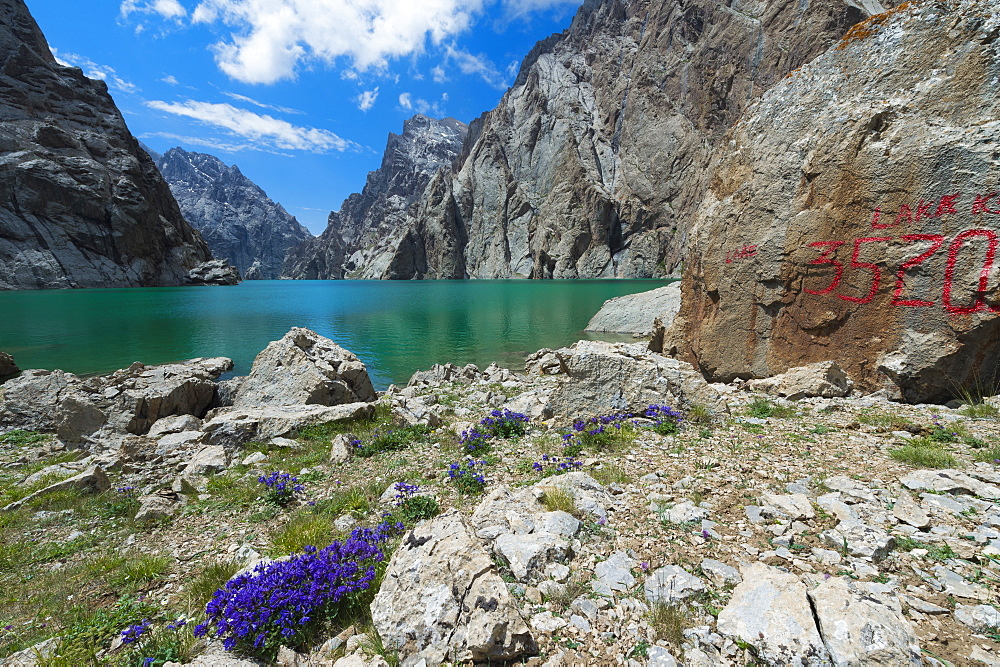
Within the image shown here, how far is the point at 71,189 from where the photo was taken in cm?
10744

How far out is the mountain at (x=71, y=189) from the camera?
103 metres

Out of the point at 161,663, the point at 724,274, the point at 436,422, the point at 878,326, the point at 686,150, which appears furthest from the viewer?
the point at 686,150

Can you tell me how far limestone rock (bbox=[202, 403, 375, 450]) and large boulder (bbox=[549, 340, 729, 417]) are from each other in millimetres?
5147

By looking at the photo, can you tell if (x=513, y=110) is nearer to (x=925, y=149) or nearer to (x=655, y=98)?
(x=655, y=98)

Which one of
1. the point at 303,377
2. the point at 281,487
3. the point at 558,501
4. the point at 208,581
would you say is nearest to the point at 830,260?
the point at 558,501

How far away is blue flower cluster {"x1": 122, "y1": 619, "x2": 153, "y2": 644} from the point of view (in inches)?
142

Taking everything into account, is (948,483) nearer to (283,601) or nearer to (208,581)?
(283,601)

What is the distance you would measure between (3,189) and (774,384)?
6249 inches

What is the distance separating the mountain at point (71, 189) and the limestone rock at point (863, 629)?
153 meters

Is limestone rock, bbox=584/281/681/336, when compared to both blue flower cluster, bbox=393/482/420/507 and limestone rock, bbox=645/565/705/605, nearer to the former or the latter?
blue flower cluster, bbox=393/482/420/507

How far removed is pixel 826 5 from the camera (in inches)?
4414

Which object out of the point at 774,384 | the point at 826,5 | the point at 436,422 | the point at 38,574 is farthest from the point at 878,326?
the point at 826,5

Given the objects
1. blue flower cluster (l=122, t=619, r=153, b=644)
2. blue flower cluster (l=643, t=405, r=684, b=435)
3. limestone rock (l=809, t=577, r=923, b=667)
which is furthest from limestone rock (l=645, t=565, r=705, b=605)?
blue flower cluster (l=122, t=619, r=153, b=644)

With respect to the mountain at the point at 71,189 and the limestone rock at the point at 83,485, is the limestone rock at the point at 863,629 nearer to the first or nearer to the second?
the limestone rock at the point at 83,485
